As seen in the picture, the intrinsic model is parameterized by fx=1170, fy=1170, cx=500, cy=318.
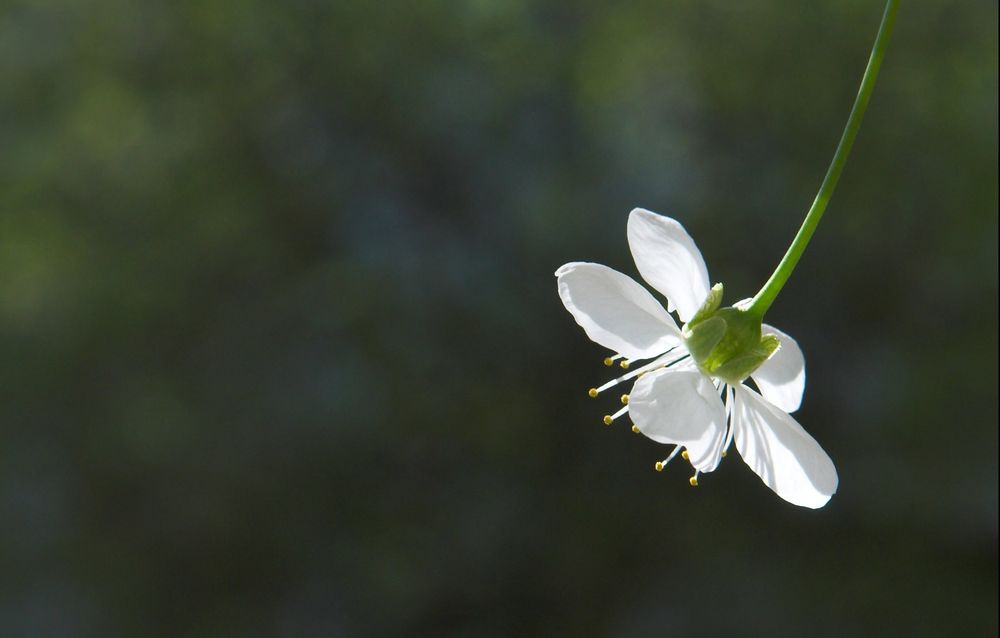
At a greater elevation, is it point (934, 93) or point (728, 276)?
point (934, 93)

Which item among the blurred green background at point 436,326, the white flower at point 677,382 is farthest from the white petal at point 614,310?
the blurred green background at point 436,326

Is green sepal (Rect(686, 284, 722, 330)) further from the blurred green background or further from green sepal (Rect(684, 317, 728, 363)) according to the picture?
the blurred green background

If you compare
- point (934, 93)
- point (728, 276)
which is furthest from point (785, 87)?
point (728, 276)

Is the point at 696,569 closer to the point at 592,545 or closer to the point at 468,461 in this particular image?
the point at 592,545

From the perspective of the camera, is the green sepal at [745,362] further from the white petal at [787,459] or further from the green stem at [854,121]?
the green stem at [854,121]

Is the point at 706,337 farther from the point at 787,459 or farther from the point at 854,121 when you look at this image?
the point at 854,121
